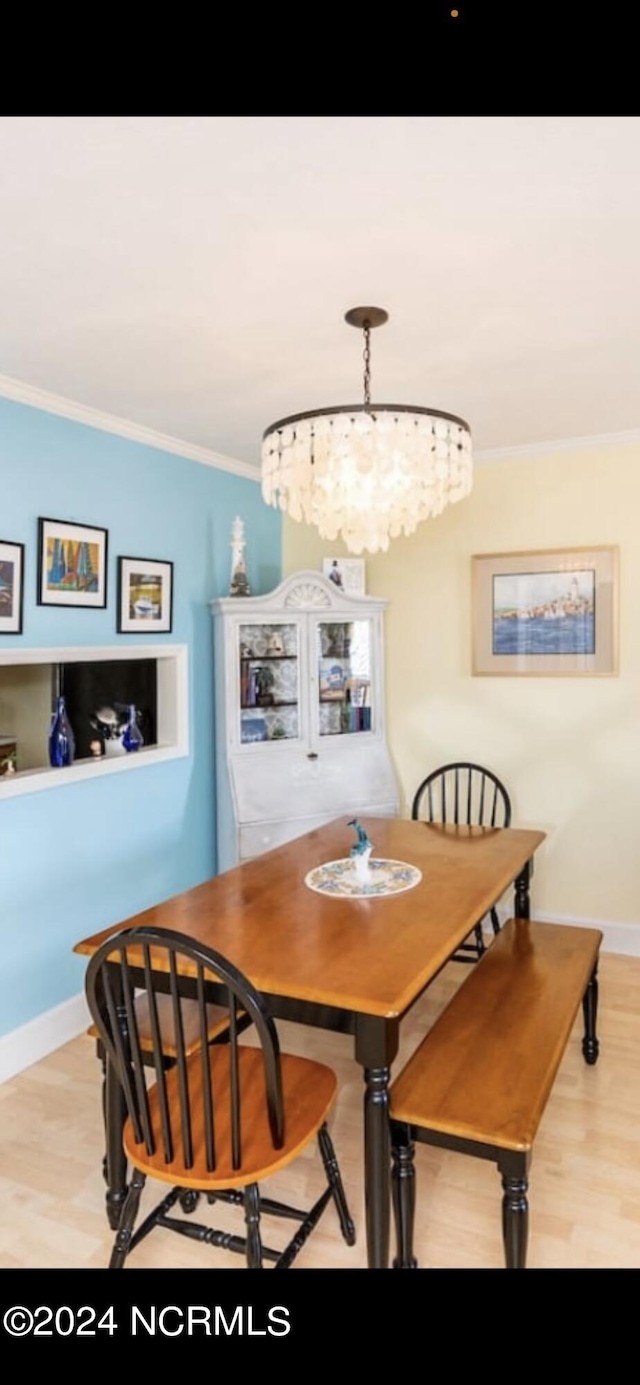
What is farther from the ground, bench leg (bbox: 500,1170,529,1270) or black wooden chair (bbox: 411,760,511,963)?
black wooden chair (bbox: 411,760,511,963)

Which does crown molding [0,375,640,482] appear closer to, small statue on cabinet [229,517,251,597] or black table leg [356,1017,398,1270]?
small statue on cabinet [229,517,251,597]

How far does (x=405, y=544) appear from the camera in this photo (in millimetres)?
3967

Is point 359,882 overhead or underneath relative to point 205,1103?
overhead

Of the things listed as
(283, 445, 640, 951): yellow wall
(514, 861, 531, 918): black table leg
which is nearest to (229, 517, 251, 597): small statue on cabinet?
(283, 445, 640, 951): yellow wall

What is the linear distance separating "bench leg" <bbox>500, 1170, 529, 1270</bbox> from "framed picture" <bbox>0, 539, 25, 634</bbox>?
2.12 m

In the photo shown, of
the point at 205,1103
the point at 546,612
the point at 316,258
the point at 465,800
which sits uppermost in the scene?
the point at 316,258

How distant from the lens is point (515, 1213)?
1.57m

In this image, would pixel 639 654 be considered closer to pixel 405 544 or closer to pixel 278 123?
pixel 405 544

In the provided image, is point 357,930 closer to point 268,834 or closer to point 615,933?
point 268,834

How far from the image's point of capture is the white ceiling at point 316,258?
4.58ft

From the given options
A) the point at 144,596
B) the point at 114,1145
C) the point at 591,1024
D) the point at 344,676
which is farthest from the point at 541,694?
the point at 114,1145

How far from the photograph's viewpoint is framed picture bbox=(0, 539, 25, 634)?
2.60 meters

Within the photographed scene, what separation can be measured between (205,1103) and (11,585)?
1800mm
